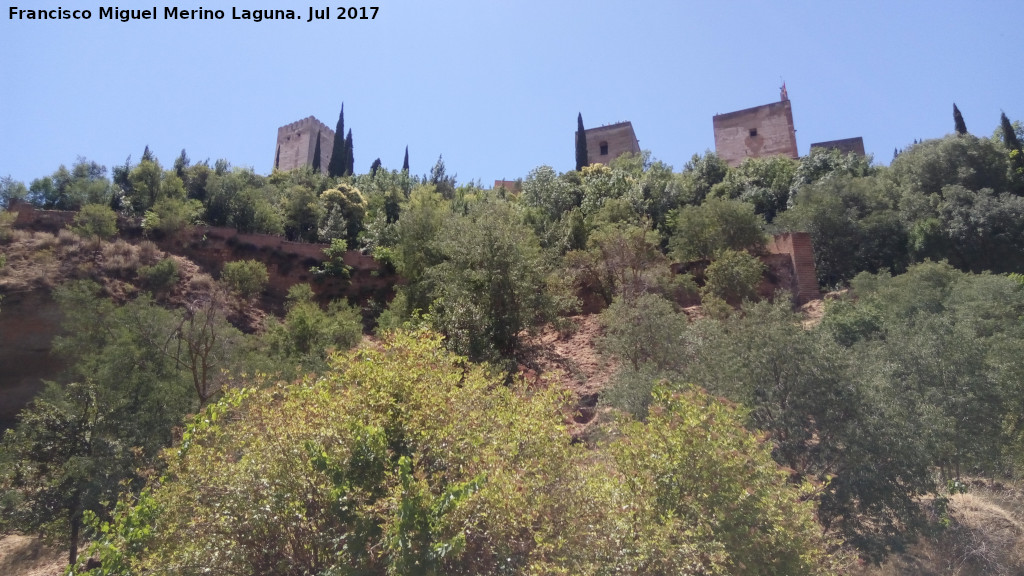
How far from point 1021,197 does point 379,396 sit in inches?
1256

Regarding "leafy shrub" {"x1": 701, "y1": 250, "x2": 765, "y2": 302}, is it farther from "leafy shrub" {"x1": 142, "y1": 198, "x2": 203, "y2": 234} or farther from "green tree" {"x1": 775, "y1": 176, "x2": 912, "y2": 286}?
"leafy shrub" {"x1": 142, "y1": 198, "x2": 203, "y2": 234}

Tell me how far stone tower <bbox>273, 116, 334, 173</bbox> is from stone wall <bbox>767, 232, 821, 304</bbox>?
5744cm

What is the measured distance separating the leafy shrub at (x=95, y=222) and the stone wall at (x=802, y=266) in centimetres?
3019

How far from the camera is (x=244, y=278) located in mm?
32938

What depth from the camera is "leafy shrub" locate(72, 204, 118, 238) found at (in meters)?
32.3

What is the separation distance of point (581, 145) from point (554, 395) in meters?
50.4

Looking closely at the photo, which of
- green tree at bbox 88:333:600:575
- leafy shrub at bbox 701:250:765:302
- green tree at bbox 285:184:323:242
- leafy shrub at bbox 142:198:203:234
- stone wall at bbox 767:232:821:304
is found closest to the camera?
green tree at bbox 88:333:600:575

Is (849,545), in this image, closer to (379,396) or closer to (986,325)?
(379,396)

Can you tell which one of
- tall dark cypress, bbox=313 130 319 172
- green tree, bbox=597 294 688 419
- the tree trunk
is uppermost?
tall dark cypress, bbox=313 130 319 172

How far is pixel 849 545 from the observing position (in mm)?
11703

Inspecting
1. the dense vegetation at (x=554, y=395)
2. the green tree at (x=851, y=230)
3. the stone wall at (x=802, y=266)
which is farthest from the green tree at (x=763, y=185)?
the stone wall at (x=802, y=266)

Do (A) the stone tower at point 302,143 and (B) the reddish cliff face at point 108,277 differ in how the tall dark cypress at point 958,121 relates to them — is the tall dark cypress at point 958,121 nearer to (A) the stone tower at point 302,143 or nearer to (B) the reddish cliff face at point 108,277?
(B) the reddish cliff face at point 108,277

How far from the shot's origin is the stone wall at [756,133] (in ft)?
176

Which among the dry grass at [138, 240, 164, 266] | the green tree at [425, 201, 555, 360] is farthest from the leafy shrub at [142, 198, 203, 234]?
the green tree at [425, 201, 555, 360]
